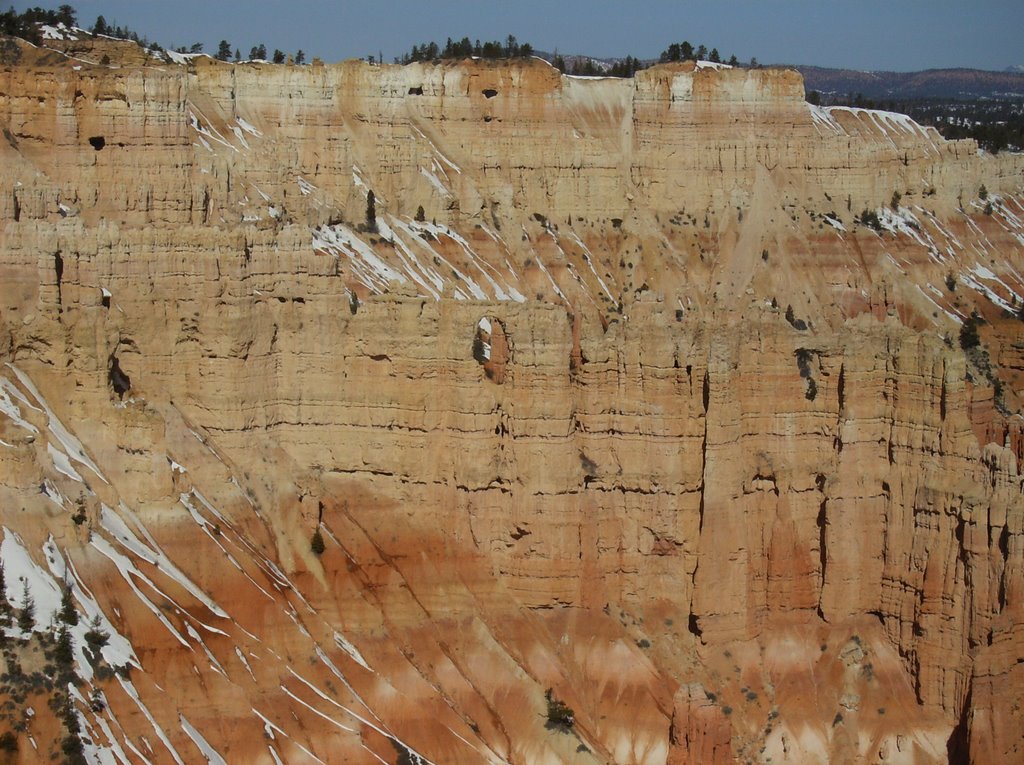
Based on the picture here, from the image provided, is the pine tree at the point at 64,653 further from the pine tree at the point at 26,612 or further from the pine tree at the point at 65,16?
the pine tree at the point at 65,16

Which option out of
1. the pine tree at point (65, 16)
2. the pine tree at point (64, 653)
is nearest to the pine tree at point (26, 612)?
the pine tree at point (64, 653)

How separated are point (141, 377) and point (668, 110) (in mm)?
53989

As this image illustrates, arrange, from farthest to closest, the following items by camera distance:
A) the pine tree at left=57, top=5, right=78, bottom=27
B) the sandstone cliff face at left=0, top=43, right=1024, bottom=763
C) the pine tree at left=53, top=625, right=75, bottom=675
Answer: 1. the pine tree at left=57, top=5, right=78, bottom=27
2. the sandstone cliff face at left=0, top=43, right=1024, bottom=763
3. the pine tree at left=53, top=625, right=75, bottom=675

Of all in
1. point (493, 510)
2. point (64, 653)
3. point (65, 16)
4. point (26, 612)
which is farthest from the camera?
point (65, 16)

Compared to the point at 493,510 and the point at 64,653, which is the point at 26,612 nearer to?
the point at 64,653

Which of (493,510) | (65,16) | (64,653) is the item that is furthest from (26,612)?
(65,16)

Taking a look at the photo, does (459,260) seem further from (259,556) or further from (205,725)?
(205,725)

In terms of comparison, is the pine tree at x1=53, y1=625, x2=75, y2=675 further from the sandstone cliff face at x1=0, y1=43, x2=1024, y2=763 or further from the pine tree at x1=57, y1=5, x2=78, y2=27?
the pine tree at x1=57, y1=5, x2=78, y2=27

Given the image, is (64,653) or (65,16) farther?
(65,16)

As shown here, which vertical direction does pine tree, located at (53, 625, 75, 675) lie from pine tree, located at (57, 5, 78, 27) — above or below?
below

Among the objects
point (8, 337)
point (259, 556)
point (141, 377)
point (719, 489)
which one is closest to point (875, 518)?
point (719, 489)

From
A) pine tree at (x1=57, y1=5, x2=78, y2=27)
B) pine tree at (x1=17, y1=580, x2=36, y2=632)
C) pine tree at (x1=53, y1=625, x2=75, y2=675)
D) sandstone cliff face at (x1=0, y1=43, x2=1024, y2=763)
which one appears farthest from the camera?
pine tree at (x1=57, y1=5, x2=78, y2=27)

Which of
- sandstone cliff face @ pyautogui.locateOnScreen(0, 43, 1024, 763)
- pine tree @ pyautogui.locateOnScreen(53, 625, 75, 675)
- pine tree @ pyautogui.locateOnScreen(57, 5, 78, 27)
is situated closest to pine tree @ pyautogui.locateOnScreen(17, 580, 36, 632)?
pine tree @ pyautogui.locateOnScreen(53, 625, 75, 675)

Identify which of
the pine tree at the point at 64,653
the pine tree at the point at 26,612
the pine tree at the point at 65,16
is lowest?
the pine tree at the point at 64,653
